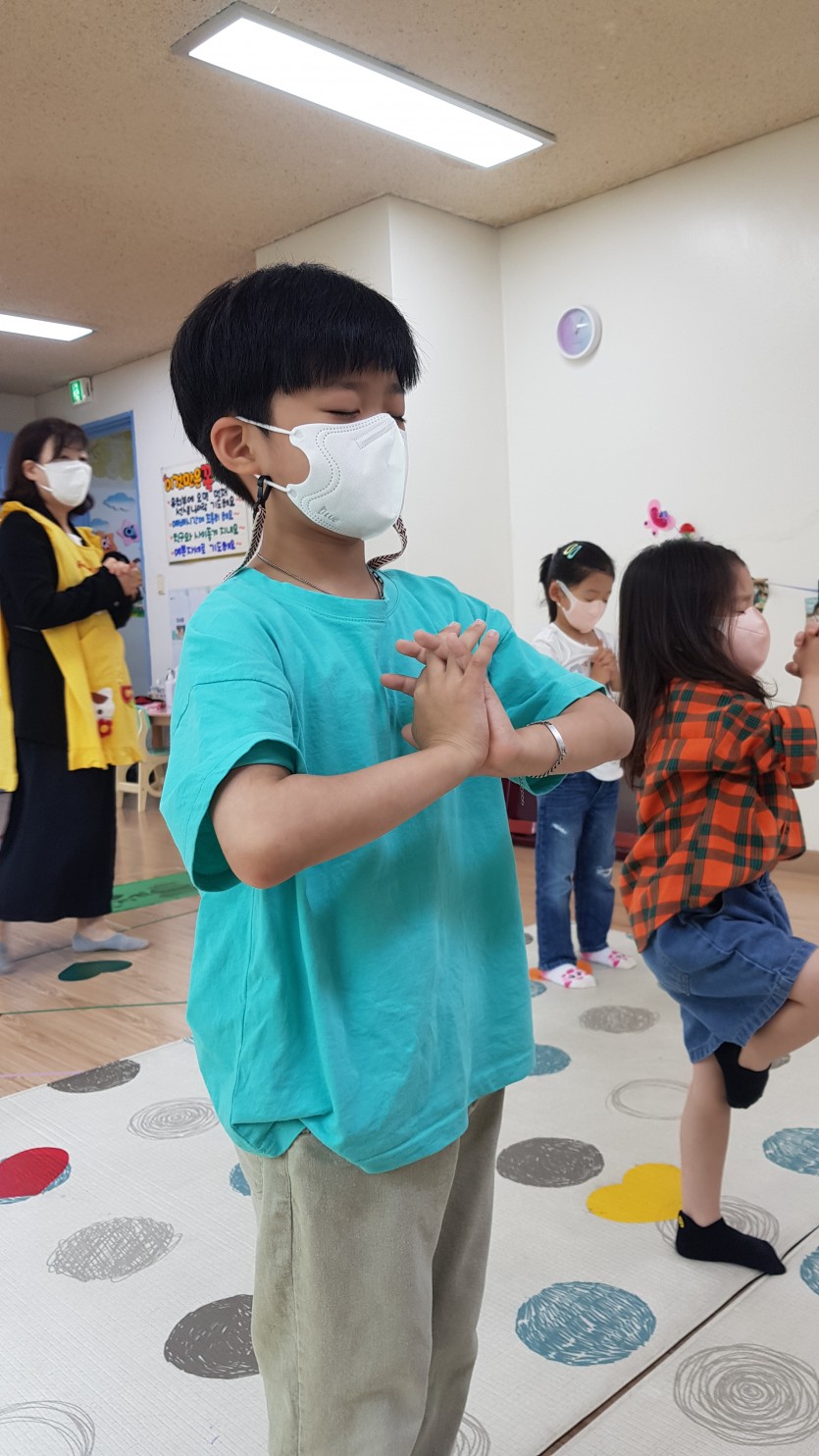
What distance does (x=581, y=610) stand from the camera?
280 centimetres

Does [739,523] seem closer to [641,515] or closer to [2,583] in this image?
[641,515]

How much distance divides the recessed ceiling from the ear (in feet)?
8.57

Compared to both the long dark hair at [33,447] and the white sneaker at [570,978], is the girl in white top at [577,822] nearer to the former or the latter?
the white sneaker at [570,978]

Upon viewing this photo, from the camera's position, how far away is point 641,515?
167 inches

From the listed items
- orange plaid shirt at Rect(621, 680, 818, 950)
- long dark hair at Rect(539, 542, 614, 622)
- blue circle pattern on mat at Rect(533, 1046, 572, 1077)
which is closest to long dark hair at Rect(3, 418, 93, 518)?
long dark hair at Rect(539, 542, 614, 622)

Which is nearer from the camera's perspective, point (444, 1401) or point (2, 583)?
point (444, 1401)

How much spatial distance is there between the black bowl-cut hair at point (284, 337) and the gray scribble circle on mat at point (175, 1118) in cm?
156

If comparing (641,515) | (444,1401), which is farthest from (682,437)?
(444,1401)

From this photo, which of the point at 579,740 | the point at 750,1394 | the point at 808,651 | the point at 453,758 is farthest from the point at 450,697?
the point at 750,1394

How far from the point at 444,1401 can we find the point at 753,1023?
668mm

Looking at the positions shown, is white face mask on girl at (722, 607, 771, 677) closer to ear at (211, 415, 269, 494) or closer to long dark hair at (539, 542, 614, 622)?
ear at (211, 415, 269, 494)

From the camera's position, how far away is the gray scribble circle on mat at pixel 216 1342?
135 cm

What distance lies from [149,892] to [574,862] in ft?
5.98

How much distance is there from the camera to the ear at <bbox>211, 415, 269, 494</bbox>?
2.81ft
